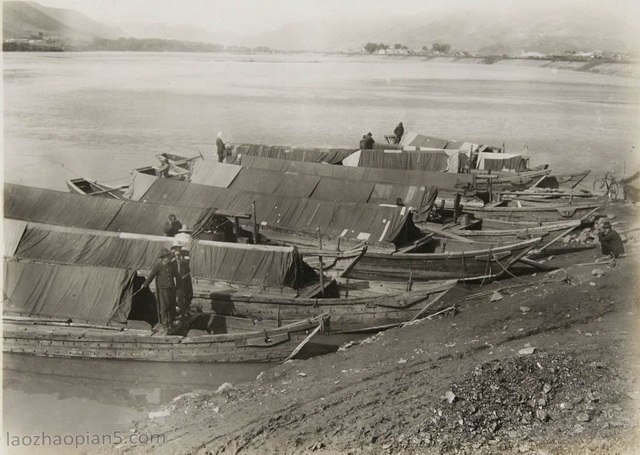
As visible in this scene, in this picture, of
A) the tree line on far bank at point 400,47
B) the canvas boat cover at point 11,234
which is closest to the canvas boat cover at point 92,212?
the canvas boat cover at point 11,234

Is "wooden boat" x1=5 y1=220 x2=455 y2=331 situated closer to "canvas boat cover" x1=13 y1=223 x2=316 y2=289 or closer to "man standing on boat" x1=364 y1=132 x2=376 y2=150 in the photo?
"canvas boat cover" x1=13 y1=223 x2=316 y2=289

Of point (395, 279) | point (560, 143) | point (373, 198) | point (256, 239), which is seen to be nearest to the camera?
point (395, 279)

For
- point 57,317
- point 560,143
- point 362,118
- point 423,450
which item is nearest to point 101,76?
point 362,118

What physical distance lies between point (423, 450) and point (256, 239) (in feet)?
33.4

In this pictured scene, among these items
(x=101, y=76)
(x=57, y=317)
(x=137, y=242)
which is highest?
(x=101, y=76)

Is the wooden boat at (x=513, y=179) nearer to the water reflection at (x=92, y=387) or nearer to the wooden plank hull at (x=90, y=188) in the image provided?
the wooden plank hull at (x=90, y=188)

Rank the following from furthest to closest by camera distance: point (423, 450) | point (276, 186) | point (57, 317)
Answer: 1. point (276, 186)
2. point (57, 317)
3. point (423, 450)

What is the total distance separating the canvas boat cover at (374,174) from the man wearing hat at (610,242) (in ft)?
24.4

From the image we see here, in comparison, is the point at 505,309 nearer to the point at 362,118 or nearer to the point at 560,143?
the point at 560,143

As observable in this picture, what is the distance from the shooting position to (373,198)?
20.3m

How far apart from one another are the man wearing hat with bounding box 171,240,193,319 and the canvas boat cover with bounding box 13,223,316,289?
1767 mm

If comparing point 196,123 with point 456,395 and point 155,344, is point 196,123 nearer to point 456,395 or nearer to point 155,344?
point 155,344

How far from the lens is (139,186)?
69.4ft

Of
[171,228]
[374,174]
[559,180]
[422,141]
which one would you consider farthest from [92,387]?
[559,180]
